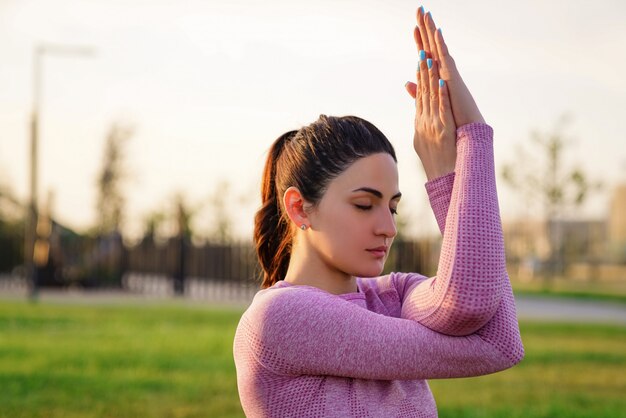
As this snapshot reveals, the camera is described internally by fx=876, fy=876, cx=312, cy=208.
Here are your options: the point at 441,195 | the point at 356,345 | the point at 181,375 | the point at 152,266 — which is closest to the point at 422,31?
the point at 441,195

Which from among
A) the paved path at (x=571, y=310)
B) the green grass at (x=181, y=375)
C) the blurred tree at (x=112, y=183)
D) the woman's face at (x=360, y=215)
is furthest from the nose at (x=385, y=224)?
the blurred tree at (x=112, y=183)

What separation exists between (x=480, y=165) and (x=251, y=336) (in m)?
0.66

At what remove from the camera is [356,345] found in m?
1.93

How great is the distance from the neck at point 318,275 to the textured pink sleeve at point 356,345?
9 cm

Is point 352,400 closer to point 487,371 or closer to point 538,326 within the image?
point 487,371

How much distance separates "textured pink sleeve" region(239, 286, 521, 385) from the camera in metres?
1.93

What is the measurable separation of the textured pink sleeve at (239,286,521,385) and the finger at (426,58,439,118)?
1.60ft

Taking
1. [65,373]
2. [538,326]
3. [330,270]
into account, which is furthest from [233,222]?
[330,270]

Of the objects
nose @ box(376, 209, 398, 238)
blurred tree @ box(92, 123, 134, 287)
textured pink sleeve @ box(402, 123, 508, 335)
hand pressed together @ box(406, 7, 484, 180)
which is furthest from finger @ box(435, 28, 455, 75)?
blurred tree @ box(92, 123, 134, 287)

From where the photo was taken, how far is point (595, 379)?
9.41 metres

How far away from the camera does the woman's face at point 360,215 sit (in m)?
2.01

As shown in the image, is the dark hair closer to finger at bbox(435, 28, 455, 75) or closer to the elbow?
finger at bbox(435, 28, 455, 75)

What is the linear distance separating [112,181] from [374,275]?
3249 centimetres

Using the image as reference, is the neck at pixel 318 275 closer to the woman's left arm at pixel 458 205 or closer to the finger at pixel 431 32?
the woman's left arm at pixel 458 205
